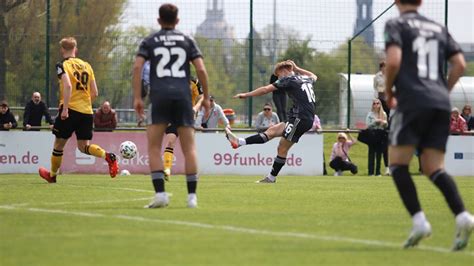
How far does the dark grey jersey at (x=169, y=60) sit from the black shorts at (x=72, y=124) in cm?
581

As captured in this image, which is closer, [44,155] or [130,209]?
[130,209]

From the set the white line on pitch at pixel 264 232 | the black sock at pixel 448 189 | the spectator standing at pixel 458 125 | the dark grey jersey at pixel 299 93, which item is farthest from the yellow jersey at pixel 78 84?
the spectator standing at pixel 458 125

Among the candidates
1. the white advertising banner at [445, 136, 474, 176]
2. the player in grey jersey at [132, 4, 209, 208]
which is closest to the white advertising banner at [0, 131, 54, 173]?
the white advertising banner at [445, 136, 474, 176]

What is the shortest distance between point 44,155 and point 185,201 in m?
13.0

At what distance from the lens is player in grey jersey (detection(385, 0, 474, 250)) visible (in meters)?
9.16

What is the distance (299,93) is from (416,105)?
431 inches

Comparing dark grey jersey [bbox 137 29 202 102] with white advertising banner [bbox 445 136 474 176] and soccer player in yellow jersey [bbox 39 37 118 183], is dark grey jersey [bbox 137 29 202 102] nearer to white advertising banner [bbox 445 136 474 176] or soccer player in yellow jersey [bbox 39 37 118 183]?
soccer player in yellow jersey [bbox 39 37 118 183]

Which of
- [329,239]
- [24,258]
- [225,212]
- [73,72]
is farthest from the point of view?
[73,72]

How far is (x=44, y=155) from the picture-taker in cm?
2641

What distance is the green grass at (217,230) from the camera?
27.6 feet

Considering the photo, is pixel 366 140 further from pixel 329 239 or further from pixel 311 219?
pixel 329 239

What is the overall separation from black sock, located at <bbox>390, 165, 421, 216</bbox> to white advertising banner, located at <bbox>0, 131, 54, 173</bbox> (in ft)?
58.5

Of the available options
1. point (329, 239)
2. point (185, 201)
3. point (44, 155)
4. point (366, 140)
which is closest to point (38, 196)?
point (185, 201)

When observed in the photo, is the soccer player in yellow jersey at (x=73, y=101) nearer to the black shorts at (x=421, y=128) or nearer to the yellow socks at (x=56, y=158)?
the yellow socks at (x=56, y=158)
